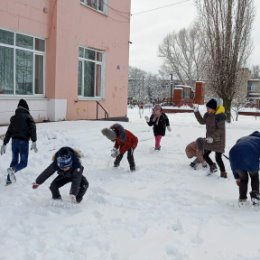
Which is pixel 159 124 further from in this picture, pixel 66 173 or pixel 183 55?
pixel 183 55

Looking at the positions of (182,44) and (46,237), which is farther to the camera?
(182,44)

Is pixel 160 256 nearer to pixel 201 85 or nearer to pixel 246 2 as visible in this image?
pixel 246 2

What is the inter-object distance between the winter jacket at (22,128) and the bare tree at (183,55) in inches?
2240

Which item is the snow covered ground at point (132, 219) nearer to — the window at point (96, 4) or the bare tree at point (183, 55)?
the window at point (96, 4)

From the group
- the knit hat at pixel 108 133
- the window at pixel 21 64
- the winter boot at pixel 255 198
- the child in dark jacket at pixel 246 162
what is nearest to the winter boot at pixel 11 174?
the knit hat at pixel 108 133

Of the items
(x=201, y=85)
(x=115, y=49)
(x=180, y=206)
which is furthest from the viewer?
(x=201, y=85)

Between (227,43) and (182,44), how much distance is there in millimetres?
42760

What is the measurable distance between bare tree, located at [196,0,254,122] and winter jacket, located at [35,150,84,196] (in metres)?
19.5

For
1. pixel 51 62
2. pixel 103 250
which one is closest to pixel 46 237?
pixel 103 250

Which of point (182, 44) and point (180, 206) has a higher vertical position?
point (182, 44)

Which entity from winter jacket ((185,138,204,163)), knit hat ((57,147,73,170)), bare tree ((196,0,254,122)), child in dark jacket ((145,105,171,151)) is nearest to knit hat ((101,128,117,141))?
winter jacket ((185,138,204,163))

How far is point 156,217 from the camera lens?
538cm

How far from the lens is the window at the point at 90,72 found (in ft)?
58.2

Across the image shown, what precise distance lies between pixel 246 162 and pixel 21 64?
10.7 metres
